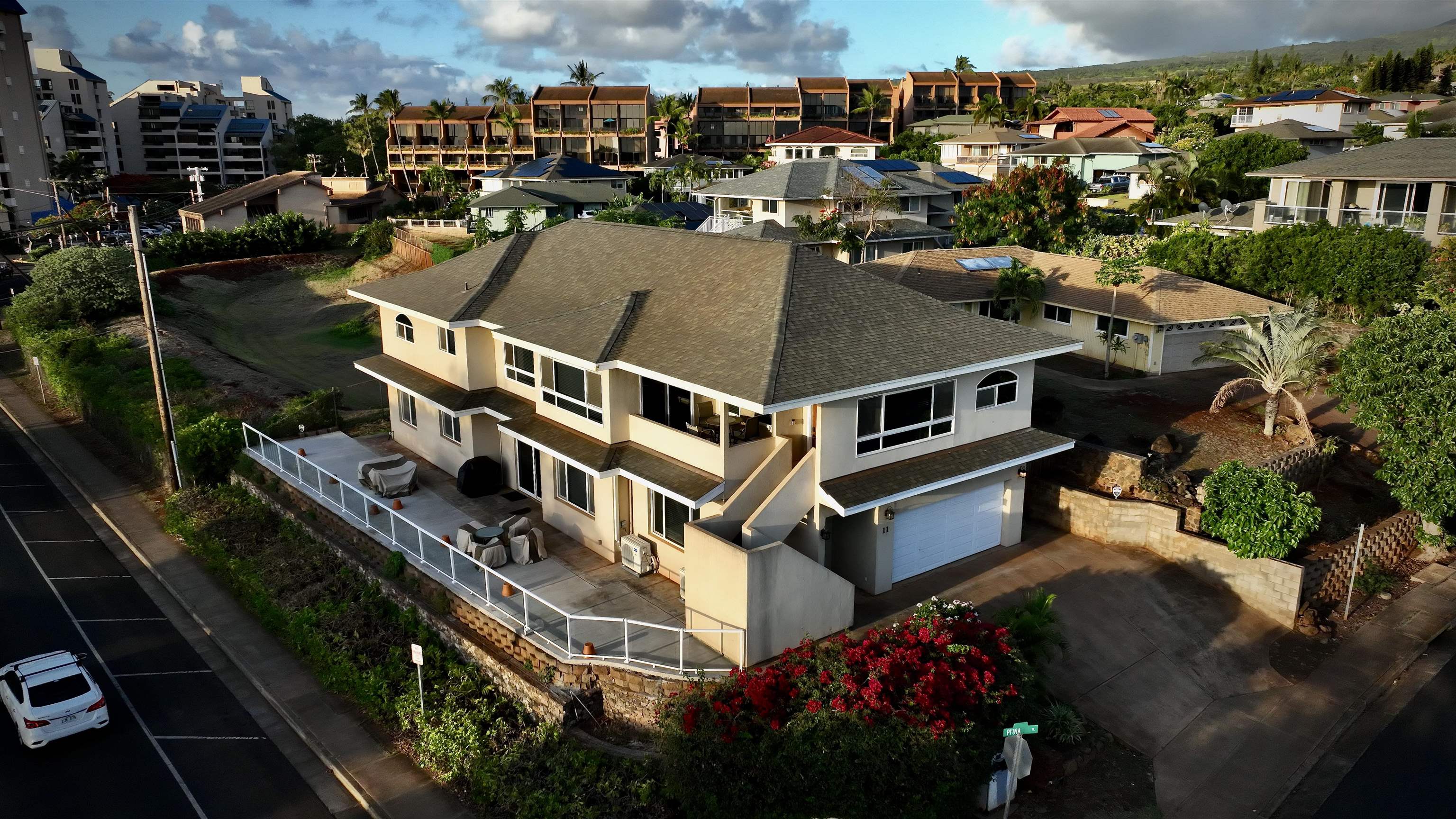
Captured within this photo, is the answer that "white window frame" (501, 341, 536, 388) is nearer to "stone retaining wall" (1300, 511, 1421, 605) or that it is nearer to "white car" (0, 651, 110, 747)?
"white car" (0, 651, 110, 747)

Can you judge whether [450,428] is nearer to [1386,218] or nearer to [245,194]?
[1386,218]

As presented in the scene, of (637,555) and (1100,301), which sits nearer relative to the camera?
(637,555)

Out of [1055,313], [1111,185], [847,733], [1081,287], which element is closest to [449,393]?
[847,733]

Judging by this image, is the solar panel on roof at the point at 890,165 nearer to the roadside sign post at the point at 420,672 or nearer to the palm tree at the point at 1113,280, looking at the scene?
the palm tree at the point at 1113,280

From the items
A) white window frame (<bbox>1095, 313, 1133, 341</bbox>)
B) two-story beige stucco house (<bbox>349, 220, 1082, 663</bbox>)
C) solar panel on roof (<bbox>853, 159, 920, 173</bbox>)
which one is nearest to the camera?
two-story beige stucco house (<bbox>349, 220, 1082, 663</bbox>)

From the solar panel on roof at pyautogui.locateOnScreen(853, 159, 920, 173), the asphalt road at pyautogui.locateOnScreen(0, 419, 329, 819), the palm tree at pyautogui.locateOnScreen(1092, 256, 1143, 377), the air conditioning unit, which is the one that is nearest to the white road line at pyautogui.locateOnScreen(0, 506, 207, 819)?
the asphalt road at pyautogui.locateOnScreen(0, 419, 329, 819)

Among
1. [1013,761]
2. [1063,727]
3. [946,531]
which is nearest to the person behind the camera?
[1013,761]

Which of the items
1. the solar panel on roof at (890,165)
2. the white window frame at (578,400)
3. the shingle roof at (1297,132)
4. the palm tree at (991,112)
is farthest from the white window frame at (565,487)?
the palm tree at (991,112)

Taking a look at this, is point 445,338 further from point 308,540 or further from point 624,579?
point 624,579
